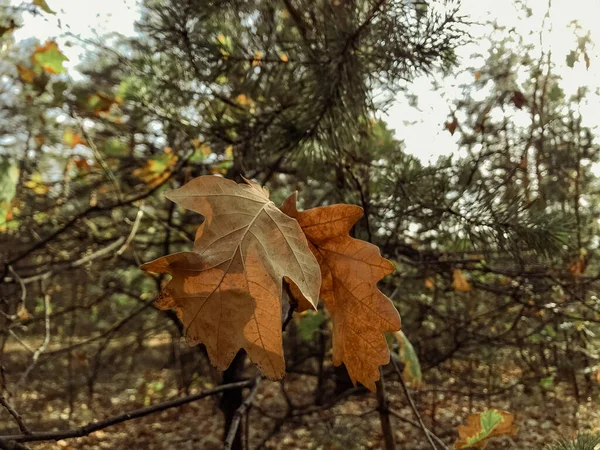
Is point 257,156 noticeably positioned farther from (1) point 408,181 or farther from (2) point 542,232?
(2) point 542,232

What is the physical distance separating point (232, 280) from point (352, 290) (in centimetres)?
20

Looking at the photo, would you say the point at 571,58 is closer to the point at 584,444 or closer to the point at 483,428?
the point at 483,428

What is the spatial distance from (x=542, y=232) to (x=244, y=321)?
1.03 meters

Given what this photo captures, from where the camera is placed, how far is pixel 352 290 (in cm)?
68

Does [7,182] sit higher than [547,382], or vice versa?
[7,182]

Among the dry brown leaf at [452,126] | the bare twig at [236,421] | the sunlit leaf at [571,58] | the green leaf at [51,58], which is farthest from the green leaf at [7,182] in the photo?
the sunlit leaf at [571,58]

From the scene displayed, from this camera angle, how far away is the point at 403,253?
2111 mm

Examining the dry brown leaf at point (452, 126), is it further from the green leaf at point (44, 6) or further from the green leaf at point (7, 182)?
the green leaf at point (7, 182)

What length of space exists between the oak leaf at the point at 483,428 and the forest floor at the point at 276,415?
0.93 meters

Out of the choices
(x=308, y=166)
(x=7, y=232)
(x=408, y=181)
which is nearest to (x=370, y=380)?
(x=408, y=181)

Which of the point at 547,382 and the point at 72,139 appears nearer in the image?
the point at 547,382

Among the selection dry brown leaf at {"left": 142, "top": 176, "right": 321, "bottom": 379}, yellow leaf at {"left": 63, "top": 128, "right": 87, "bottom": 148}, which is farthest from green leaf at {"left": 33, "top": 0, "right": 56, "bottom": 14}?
dry brown leaf at {"left": 142, "top": 176, "right": 321, "bottom": 379}

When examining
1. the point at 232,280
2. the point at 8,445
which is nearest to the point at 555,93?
the point at 232,280

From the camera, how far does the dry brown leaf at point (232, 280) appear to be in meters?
0.58
